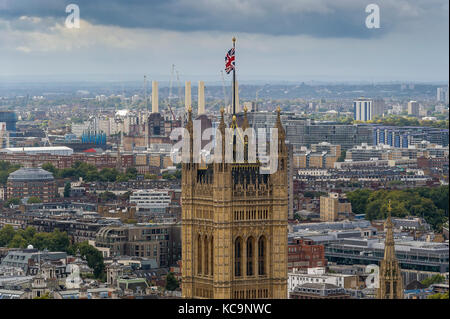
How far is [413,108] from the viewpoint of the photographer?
17612 centimetres

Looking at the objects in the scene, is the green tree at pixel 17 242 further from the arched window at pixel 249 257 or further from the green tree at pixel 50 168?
the green tree at pixel 50 168

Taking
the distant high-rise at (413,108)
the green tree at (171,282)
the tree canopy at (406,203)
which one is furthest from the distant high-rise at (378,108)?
the green tree at (171,282)

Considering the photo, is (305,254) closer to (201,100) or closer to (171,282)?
(171,282)

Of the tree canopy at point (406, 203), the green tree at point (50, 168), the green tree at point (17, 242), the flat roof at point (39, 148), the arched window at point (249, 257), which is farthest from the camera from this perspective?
the flat roof at point (39, 148)

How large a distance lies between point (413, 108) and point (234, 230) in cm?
14573

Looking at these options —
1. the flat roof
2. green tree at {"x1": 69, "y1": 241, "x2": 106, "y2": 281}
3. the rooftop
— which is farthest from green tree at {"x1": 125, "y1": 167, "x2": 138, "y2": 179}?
green tree at {"x1": 69, "y1": 241, "x2": 106, "y2": 281}

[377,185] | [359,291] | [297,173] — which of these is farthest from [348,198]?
[359,291]

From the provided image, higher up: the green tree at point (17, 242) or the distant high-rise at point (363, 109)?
the distant high-rise at point (363, 109)

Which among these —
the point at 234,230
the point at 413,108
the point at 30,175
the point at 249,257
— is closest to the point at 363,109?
the point at 413,108

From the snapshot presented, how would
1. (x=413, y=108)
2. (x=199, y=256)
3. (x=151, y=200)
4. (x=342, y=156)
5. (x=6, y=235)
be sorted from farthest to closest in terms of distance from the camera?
1. (x=413, y=108)
2. (x=342, y=156)
3. (x=151, y=200)
4. (x=6, y=235)
5. (x=199, y=256)

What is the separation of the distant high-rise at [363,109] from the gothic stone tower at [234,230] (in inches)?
5551

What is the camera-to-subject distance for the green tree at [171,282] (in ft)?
177

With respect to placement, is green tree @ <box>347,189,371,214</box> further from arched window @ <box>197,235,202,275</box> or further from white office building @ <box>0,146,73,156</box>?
arched window @ <box>197,235,202,275</box>

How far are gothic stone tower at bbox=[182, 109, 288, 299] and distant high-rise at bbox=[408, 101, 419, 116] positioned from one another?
142 meters
